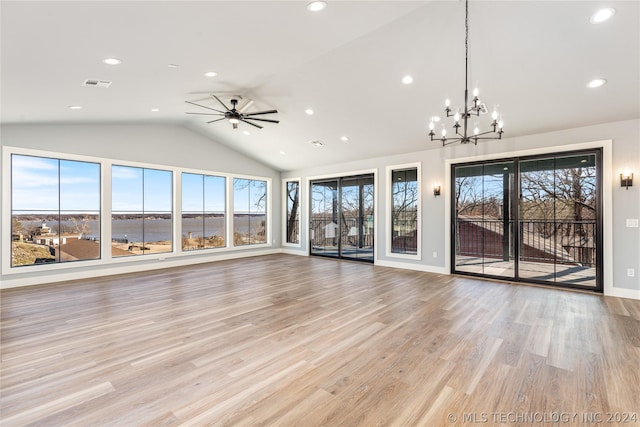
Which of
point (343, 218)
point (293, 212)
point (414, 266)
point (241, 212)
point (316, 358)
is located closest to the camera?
point (316, 358)

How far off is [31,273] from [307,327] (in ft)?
19.3

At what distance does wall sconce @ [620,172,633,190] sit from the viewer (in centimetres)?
468

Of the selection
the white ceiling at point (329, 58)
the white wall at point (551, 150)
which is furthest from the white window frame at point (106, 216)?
the white wall at point (551, 150)

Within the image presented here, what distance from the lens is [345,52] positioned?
4.00 metres

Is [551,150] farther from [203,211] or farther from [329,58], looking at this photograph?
[203,211]

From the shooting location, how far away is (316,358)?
274 centimetres

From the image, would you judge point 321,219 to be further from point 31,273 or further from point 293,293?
point 31,273

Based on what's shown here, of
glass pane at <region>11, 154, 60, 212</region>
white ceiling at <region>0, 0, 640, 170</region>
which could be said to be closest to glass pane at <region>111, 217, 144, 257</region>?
glass pane at <region>11, 154, 60, 212</region>

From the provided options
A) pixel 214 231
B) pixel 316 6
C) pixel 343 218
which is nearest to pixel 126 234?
pixel 214 231

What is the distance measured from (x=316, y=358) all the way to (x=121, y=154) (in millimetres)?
6728

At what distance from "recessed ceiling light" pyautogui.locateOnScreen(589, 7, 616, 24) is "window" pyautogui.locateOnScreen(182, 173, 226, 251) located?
8.32 m

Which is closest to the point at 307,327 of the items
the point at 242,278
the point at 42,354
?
the point at 42,354

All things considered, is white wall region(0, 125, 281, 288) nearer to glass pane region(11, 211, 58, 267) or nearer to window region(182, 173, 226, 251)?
glass pane region(11, 211, 58, 267)

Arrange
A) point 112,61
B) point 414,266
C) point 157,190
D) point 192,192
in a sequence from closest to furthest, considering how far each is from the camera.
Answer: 1. point 112,61
2. point 414,266
3. point 157,190
4. point 192,192
